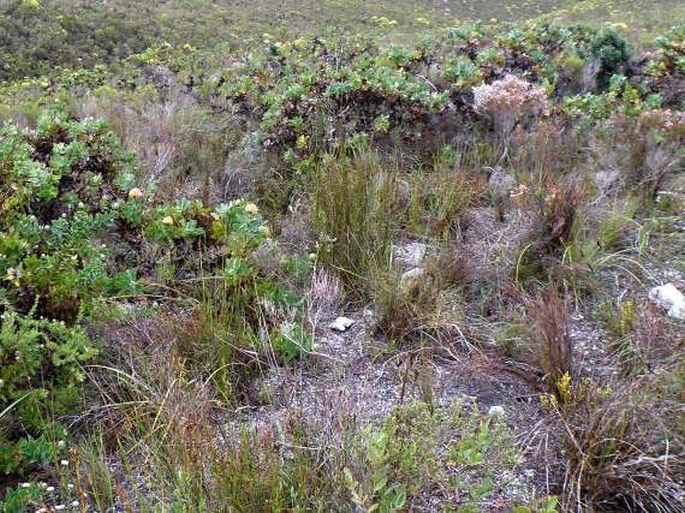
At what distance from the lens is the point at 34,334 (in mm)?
2039

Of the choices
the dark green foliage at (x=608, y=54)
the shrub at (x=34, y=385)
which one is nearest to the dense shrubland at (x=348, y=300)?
the shrub at (x=34, y=385)

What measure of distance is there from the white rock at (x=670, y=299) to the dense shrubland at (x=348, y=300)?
79mm

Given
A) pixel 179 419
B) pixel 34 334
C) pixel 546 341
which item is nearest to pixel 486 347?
pixel 546 341

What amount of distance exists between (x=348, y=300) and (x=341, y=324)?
0.20 meters

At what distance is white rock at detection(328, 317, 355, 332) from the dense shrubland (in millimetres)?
84

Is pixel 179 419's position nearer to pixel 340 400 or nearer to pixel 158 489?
pixel 158 489

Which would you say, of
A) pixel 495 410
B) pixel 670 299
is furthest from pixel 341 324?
pixel 670 299

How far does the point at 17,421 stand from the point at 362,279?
1.50m

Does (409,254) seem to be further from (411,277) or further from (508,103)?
(508,103)

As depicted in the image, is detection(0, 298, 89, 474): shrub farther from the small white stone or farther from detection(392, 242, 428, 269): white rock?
detection(392, 242, 428, 269): white rock

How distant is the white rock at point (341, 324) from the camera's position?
2783 millimetres

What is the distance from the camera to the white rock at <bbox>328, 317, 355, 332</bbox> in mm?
2783

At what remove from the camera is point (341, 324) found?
2793 mm

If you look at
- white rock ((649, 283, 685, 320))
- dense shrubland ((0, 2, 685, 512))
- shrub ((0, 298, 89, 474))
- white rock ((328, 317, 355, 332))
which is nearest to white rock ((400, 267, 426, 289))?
dense shrubland ((0, 2, 685, 512))
